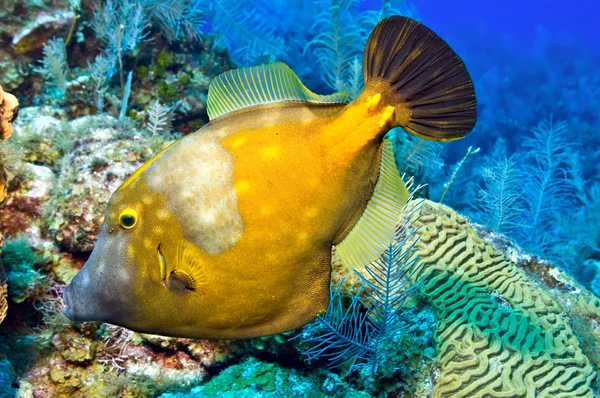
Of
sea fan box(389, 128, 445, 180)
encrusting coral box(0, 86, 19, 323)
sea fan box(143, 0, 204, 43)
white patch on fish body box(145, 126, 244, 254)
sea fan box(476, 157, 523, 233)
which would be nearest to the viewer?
white patch on fish body box(145, 126, 244, 254)

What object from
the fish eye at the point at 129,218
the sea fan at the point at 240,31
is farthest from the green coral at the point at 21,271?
the sea fan at the point at 240,31

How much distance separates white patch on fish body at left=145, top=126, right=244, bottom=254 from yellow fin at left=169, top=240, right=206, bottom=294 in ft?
0.10

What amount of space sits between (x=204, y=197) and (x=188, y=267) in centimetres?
27

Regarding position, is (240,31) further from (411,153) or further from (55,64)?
(411,153)

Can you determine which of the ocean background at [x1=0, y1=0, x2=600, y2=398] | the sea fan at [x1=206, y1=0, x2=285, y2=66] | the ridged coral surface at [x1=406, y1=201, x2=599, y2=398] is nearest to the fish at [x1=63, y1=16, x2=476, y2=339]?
the ocean background at [x1=0, y1=0, x2=600, y2=398]

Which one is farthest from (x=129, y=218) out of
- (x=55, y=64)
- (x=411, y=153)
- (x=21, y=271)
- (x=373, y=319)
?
(x=411, y=153)

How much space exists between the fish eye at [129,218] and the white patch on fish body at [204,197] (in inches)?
4.6

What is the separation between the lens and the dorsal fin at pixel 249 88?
61.2 inches

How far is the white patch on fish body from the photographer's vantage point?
4.68ft

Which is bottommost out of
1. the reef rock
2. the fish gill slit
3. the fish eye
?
the reef rock

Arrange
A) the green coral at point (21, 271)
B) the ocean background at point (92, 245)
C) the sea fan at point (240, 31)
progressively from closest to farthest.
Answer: the ocean background at point (92, 245) < the green coral at point (21, 271) < the sea fan at point (240, 31)

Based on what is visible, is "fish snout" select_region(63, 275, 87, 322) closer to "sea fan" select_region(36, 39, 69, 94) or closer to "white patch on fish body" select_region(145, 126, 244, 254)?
"white patch on fish body" select_region(145, 126, 244, 254)

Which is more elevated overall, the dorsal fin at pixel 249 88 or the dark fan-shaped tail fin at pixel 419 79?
the dark fan-shaped tail fin at pixel 419 79

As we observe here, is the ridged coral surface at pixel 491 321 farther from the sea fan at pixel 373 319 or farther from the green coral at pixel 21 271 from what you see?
the green coral at pixel 21 271
